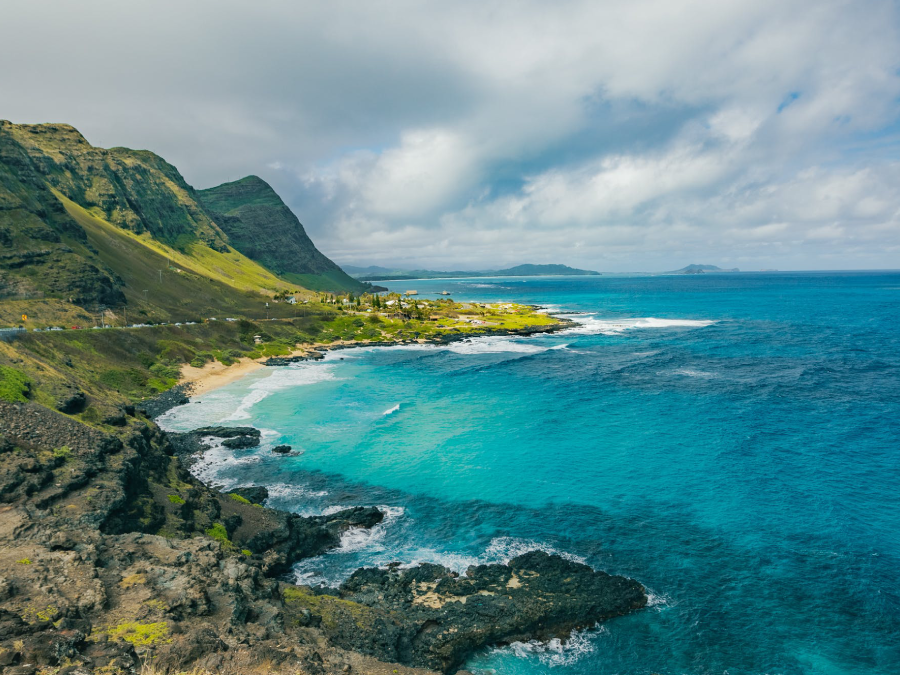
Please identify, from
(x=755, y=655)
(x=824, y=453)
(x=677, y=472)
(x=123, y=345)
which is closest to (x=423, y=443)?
(x=677, y=472)

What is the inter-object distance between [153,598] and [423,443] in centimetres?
3388

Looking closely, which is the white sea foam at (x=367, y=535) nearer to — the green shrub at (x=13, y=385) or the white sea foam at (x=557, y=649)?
the white sea foam at (x=557, y=649)

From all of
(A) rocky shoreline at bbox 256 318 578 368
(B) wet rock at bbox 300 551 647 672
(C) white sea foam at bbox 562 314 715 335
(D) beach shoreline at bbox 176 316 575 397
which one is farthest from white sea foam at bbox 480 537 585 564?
(C) white sea foam at bbox 562 314 715 335

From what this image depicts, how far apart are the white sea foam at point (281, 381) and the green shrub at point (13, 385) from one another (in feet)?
80.4

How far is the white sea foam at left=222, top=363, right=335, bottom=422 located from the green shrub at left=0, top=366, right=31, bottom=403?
24.5 metres

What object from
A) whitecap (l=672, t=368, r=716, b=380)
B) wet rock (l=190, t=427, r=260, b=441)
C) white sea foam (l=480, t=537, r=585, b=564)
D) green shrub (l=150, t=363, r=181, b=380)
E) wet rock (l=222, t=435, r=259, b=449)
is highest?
whitecap (l=672, t=368, r=716, b=380)

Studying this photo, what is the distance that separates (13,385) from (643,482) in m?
49.6

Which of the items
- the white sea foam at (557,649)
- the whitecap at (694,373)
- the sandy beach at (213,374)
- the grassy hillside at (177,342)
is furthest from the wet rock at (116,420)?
the whitecap at (694,373)

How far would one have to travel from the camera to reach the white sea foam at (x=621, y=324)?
439 ft

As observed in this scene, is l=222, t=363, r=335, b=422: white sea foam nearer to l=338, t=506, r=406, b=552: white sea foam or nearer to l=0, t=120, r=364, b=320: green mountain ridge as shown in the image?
l=338, t=506, r=406, b=552: white sea foam

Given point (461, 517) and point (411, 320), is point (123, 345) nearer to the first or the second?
point (461, 517)

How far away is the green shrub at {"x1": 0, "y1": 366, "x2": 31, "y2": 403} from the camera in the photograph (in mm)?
31469

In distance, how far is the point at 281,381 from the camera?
79.2 meters

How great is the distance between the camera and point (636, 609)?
995 inches
